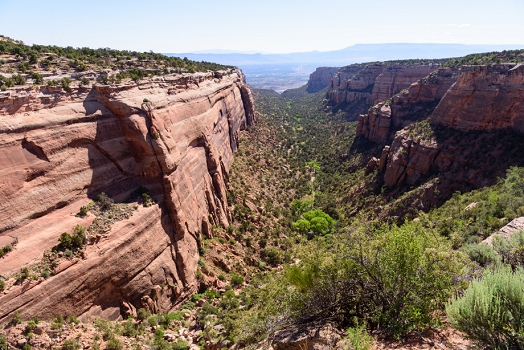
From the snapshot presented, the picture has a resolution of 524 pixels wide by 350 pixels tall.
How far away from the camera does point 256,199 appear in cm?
4812

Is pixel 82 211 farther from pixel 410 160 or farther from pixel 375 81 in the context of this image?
pixel 375 81

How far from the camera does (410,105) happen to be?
228 feet

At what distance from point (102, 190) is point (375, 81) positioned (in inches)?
4064

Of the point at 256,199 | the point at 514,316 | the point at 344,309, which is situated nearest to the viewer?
the point at 514,316

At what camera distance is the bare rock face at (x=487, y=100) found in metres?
43.0

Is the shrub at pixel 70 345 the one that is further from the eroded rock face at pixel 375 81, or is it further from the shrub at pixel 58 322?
the eroded rock face at pixel 375 81

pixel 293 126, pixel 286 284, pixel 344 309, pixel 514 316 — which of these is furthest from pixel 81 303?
pixel 293 126

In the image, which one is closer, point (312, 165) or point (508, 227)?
point (508, 227)

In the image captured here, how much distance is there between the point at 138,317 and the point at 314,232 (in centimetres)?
2970

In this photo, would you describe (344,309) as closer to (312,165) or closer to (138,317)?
(138,317)

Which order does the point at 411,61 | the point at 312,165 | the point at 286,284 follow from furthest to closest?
the point at 411,61 < the point at 312,165 < the point at 286,284

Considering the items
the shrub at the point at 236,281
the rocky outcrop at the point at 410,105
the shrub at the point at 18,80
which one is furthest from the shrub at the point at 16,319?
the rocky outcrop at the point at 410,105

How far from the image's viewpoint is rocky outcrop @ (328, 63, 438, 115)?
93000 mm

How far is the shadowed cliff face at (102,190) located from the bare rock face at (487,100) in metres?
43.4
